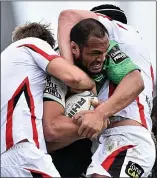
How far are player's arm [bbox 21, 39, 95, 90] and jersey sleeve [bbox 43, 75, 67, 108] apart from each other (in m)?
0.11

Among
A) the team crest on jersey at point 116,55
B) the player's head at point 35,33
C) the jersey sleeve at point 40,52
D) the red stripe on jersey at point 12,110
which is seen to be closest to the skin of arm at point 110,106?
the team crest on jersey at point 116,55

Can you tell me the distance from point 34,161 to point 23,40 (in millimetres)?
665

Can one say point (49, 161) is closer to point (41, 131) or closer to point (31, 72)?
point (41, 131)

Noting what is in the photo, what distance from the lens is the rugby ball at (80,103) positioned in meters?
2.79

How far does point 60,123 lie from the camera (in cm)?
272

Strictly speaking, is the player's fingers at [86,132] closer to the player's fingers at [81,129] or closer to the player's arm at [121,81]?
the player's fingers at [81,129]

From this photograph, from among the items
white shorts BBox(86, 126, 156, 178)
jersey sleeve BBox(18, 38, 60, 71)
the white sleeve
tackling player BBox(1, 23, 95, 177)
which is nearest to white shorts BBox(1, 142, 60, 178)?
tackling player BBox(1, 23, 95, 177)

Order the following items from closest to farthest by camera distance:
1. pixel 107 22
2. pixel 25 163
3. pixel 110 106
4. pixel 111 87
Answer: pixel 25 163 < pixel 110 106 < pixel 111 87 < pixel 107 22

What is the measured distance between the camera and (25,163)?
2584mm

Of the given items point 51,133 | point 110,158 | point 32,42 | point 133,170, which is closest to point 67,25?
point 32,42

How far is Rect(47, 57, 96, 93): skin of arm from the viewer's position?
266 centimetres

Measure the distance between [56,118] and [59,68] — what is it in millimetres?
263

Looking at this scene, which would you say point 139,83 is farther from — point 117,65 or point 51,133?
point 51,133

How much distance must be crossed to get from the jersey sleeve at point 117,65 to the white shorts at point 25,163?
1.95 feet
